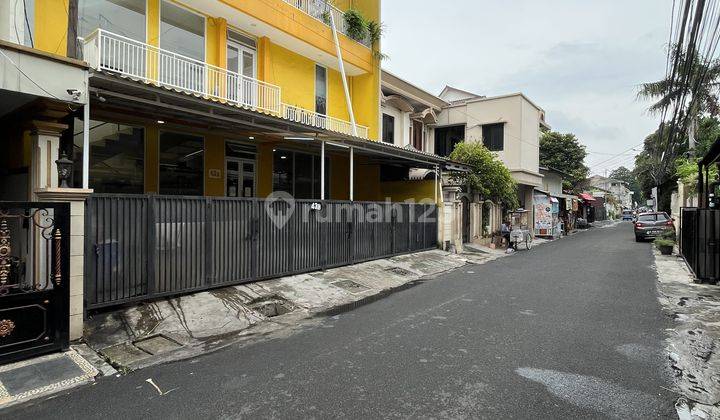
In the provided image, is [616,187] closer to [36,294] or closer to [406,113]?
[406,113]

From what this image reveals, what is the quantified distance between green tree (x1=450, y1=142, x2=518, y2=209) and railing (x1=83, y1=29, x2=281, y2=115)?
31.7ft

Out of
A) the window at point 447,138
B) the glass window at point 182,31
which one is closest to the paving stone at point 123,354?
the glass window at point 182,31

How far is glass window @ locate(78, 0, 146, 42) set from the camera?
30.0 ft

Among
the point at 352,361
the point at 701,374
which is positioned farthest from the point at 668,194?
the point at 352,361

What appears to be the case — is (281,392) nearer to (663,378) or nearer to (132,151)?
(663,378)

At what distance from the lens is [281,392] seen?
3.84 metres

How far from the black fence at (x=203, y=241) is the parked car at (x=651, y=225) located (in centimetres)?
1866

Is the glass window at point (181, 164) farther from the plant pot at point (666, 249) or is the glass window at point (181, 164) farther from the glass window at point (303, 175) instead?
the plant pot at point (666, 249)

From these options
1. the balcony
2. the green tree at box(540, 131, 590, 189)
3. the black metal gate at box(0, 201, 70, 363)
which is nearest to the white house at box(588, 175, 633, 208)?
the green tree at box(540, 131, 590, 189)

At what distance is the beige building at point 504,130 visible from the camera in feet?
75.7

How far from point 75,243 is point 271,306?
10.7 ft

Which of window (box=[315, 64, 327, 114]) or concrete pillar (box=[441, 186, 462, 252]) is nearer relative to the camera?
window (box=[315, 64, 327, 114])

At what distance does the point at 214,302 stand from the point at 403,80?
53.4ft

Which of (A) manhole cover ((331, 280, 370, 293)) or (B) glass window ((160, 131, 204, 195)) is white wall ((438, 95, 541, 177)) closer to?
(A) manhole cover ((331, 280, 370, 293))
